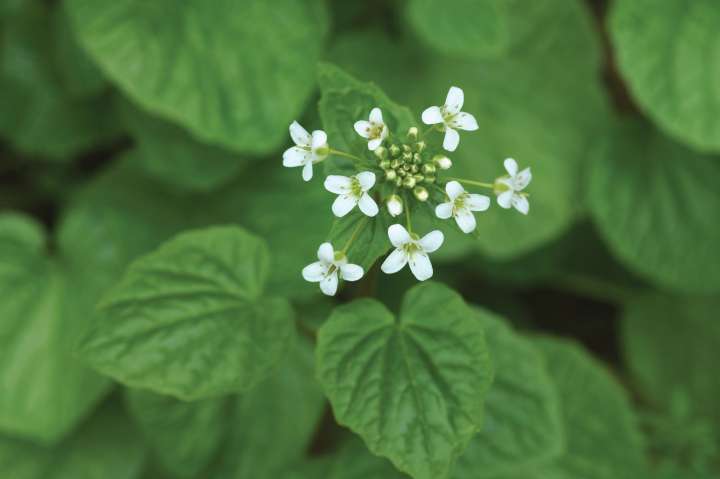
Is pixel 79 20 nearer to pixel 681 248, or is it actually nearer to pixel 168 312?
pixel 168 312


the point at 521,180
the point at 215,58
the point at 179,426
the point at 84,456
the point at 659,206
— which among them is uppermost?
the point at 521,180

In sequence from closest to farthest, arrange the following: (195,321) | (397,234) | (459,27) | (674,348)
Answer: (397,234) < (195,321) < (459,27) < (674,348)

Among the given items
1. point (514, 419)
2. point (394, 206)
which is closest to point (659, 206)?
point (514, 419)

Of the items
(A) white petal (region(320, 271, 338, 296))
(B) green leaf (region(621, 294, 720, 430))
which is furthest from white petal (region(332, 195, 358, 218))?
(B) green leaf (region(621, 294, 720, 430))

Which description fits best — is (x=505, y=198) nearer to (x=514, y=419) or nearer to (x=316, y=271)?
(x=316, y=271)

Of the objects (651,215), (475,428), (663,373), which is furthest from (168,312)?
(663,373)

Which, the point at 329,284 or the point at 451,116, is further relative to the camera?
the point at 451,116
